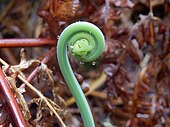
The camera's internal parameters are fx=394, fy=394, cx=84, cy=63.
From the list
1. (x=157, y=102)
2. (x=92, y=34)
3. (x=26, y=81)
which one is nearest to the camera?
(x=92, y=34)

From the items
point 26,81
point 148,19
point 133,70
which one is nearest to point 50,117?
point 26,81

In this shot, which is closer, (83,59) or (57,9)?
(83,59)

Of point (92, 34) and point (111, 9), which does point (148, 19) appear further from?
point (92, 34)

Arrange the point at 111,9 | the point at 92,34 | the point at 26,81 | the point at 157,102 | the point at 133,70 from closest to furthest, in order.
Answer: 1. the point at 92,34
2. the point at 26,81
3. the point at 111,9
4. the point at 157,102
5. the point at 133,70

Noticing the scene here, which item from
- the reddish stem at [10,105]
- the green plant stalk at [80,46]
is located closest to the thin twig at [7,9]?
the reddish stem at [10,105]

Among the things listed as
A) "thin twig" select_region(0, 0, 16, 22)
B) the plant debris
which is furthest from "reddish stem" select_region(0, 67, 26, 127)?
"thin twig" select_region(0, 0, 16, 22)
